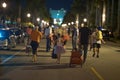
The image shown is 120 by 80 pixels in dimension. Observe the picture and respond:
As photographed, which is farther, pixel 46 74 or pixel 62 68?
pixel 62 68

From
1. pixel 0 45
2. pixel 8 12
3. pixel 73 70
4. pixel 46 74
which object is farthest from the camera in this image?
pixel 8 12

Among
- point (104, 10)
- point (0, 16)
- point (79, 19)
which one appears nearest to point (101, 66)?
point (0, 16)

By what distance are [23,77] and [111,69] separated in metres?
4.90

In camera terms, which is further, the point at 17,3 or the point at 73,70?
the point at 17,3

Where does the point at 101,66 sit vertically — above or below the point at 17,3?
below

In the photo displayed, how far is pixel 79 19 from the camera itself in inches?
5290

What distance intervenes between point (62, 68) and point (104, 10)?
79.6m

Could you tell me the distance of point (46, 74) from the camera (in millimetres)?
16031

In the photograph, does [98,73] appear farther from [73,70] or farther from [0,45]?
[0,45]

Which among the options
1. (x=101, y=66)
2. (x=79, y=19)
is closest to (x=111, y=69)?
(x=101, y=66)

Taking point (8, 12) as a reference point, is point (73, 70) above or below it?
below

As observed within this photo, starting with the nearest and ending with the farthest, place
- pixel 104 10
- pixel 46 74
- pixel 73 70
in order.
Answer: pixel 46 74
pixel 73 70
pixel 104 10

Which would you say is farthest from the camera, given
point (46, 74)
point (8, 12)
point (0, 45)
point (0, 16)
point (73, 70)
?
point (8, 12)

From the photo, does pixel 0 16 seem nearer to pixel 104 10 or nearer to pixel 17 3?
pixel 17 3
